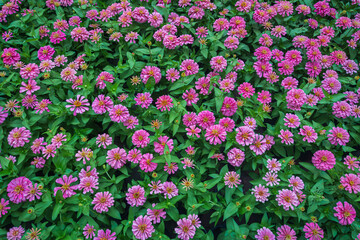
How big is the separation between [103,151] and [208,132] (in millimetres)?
883

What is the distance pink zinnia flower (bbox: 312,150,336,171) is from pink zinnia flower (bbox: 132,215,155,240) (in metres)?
1.37

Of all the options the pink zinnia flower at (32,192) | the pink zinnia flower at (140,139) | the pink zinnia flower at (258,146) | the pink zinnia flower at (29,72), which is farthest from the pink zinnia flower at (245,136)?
the pink zinnia flower at (29,72)

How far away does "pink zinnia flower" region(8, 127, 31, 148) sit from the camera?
6.49ft

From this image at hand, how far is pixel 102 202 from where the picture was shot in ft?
5.86

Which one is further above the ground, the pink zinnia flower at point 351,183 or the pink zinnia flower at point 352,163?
the pink zinnia flower at point 352,163

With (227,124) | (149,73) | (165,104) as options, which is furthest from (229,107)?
(149,73)

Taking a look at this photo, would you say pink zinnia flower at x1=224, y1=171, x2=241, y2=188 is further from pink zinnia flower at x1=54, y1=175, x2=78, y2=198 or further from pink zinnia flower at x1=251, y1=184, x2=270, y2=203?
pink zinnia flower at x1=54, y1=175, x2=78, y2=198

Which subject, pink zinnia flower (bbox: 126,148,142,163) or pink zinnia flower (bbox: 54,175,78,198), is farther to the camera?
pink zinnia flower (bbox: 126,148,142,163)

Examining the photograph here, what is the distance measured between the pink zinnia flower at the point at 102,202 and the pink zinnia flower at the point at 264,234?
1066 mm

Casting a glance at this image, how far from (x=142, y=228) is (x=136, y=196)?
0.74 ft

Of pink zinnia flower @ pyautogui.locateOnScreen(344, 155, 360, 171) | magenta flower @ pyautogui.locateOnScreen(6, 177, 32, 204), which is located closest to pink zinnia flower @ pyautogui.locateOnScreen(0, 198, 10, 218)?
magenta flower @ pyautogui.locateOnScreen(6, 177, 32, 204)

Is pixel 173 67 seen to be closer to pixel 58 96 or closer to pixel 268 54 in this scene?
pixel 268 54

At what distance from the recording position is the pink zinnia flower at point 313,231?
5.74 feet

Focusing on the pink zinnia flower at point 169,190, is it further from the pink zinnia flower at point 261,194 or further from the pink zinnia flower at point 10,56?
the pink zinnia flower at point 10,56
